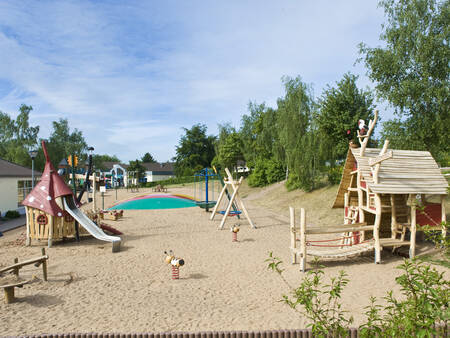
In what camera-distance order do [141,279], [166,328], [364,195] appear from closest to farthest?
[166,328] → [141,279] → [364,195]

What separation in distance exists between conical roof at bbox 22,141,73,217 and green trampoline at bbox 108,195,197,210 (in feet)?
46.7

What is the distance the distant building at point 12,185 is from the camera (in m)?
20.3

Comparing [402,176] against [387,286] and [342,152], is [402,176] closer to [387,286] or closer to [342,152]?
[387,286]

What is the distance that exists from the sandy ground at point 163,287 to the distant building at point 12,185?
27.2 ft

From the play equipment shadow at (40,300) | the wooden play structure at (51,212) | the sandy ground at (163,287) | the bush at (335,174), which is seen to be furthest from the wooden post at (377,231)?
the bush at (335,174)

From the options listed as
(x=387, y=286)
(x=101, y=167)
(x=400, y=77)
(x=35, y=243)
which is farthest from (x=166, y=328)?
(x=101, y=167)

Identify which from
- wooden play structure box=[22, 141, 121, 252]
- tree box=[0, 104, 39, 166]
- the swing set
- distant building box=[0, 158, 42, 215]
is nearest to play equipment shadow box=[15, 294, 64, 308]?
wooden play structure box=[22, 141, 121, 252]

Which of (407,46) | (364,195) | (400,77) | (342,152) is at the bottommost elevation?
(364,195)

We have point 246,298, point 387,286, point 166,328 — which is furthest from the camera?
point 387,286

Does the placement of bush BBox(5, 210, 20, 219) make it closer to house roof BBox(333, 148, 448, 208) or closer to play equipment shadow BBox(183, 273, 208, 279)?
play equipment shadow BBox(183, 273, 208, 279)

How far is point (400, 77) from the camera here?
15625 mm

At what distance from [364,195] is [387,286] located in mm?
4232

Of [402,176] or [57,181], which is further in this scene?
[57,181]

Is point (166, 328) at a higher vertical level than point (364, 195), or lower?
lower
